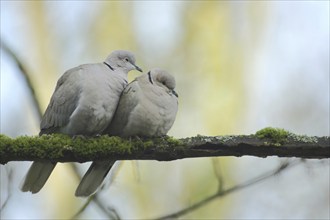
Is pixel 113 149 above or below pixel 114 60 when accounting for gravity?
below

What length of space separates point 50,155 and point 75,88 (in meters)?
0.88

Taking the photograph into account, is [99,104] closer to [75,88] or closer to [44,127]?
[75,88]

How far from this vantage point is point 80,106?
3.94 metres

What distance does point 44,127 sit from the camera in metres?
4.12

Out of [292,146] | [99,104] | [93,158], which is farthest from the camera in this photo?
[99,104]

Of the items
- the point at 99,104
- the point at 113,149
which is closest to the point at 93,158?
the point at 113,149

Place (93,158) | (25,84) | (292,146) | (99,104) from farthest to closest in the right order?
(25,84) < (99,104) < (93,158) < (292,146)

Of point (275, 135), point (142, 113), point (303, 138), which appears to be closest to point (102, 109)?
point (142, 113)

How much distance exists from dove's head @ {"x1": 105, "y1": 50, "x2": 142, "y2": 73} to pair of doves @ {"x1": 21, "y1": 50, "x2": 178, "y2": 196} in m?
0.31

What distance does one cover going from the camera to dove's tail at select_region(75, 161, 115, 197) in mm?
3961

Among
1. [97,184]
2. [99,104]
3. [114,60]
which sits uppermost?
[114,60]

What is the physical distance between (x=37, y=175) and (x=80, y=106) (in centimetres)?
54

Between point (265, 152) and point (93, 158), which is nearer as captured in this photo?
point (265, 152)

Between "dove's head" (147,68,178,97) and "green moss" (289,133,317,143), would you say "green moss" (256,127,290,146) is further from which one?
"dove's head" (147,68,178,97)
